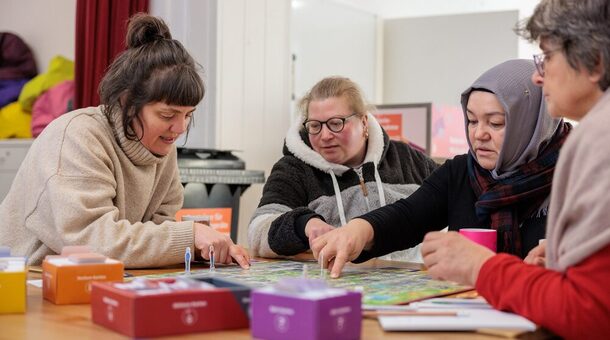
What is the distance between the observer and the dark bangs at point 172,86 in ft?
7.12

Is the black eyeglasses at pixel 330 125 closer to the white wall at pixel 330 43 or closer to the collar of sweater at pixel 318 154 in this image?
the collar of sweater at pixel 318 154

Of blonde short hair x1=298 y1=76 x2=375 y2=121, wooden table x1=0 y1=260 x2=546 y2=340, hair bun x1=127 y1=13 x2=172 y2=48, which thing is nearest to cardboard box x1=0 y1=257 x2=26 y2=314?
wooden table x1=0 y1=260 x2=546 y2=340

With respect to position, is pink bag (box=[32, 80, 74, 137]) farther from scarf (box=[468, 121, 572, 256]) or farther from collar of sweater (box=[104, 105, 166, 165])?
scarf (box=[468, 121, 572, 256])

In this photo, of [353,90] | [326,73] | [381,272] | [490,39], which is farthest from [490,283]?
[490,39]

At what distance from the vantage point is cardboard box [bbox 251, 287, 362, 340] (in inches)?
43.4

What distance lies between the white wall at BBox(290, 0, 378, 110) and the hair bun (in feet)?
11.1

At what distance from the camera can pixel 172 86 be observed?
2.17 m

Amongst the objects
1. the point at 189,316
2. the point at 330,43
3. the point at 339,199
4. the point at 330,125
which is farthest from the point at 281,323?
the point at 330,43

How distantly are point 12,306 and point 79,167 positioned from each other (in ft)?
2.13

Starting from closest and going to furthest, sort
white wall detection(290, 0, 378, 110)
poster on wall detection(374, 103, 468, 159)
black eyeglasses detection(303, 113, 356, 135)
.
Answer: black eyeglasses detection(303, 113, 356, 135)
poster on wall detection(374, 103, 468, 159)
white wall detection(290, 0, 378, 110)

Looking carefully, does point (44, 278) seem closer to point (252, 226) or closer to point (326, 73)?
point (252, 226)

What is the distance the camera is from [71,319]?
1.39 meters

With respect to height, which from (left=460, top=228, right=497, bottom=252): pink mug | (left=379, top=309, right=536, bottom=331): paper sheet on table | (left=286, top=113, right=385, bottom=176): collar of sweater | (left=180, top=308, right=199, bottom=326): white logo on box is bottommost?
(left=379, top=309, right=536, bottom=331): paper sheet on table

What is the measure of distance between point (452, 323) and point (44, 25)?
513 cm
